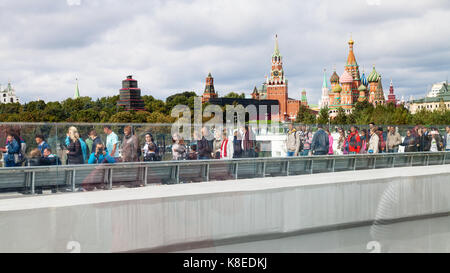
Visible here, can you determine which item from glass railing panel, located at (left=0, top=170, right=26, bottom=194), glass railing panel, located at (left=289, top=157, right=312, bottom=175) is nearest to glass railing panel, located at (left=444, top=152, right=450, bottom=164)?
glass railing panel, located at (left=289, top=157, right=312, bottom=175)

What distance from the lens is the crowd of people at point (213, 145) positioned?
30.9ft

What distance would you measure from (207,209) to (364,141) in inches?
328

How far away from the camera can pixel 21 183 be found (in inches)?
350

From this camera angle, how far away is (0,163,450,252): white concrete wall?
6.81m

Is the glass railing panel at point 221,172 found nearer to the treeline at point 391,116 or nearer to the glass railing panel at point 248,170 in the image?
the glass railing panel at point 248,170

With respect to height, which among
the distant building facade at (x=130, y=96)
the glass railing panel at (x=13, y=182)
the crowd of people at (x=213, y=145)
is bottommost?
the glass railing panel at (x=13, y=182)

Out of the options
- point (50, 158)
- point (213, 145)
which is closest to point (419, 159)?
point (213, 145)

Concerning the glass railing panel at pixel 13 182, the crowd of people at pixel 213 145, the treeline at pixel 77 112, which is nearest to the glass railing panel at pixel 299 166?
the crowd of people at pixel 213 145

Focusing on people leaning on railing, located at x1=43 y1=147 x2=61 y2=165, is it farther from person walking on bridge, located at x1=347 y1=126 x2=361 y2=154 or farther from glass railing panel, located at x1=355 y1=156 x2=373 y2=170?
person walking on bridge, located at x1=347 y1=126 x2=361 y2=154

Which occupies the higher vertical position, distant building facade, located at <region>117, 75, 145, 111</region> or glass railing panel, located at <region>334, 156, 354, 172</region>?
distant building facade, located at <region>117, 75, 145, 111</region>

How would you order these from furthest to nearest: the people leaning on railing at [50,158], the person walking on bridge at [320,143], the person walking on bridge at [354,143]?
the person walking on bridge at [354,143]
the person walking on bridge at [320,143]
the people leaning on railing at [50,158]

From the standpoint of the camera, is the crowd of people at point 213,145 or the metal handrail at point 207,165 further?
the crowd of people at point 213,145
